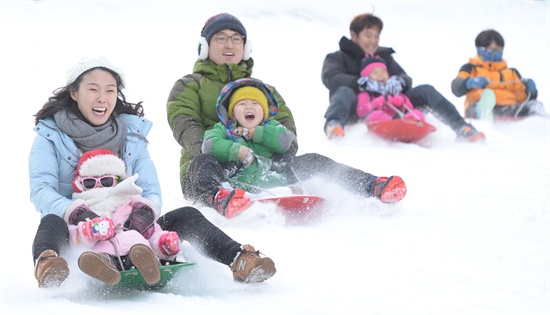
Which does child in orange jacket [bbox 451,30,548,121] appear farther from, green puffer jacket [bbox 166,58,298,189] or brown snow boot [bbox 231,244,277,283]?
brown snow boot [bbox 231,244,277,283]

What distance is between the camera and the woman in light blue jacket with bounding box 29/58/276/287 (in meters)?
3.21

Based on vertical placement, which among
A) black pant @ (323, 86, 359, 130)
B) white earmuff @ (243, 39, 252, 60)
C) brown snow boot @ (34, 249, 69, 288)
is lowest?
brown snow boot @ (34, 249, 69, 288)

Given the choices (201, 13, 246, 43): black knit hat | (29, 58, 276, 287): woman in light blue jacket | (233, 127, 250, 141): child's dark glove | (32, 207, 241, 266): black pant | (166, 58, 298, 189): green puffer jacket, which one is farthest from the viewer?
(201, 13, 246, 43): black knit hat

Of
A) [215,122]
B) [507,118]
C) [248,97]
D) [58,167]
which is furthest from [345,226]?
[507,118]

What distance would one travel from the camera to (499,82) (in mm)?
8125

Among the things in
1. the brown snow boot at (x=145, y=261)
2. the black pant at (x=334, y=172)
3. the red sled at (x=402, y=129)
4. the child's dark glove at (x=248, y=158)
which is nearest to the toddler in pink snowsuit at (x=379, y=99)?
the red sled at (x=402, y=129)

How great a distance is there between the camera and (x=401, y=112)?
265 inches

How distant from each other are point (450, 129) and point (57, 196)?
437 cm

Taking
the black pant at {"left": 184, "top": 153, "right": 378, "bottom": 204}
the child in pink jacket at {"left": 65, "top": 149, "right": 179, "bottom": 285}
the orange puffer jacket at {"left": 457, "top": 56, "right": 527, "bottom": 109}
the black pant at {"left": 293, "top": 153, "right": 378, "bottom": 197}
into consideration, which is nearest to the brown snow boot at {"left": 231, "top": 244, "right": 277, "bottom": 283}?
the child in pink jacket at {"left": 65, "top": 149, "right": 179, "bottom": 285}

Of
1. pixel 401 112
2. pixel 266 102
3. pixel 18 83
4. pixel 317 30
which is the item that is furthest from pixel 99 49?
pixel 266 102

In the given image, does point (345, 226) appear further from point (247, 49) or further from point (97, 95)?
point (247, 49)

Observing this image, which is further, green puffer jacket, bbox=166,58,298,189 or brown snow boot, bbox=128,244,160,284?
green puffer jacket, bbox=166,58,298,189

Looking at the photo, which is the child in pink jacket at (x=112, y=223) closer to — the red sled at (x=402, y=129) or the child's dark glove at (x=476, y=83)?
the red sled at (x=402, y=129)

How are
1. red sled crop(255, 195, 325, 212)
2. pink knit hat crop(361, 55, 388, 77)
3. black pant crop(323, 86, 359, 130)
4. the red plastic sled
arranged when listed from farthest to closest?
the red plastic sled
pink knit hat crop(361, 55, 388, 77)
black pant crop(323, 86, 359, 130)
red sled crop(255, 195, 325, 212)
